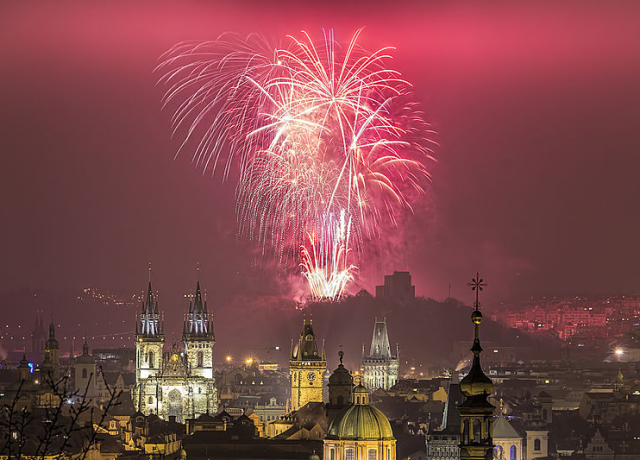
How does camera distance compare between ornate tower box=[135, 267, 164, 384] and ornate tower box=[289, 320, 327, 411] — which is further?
ornate tower box=[135, 267, 164, 384]

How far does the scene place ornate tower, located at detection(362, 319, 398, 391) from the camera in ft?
605

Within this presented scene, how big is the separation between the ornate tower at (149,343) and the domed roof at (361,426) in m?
59.5

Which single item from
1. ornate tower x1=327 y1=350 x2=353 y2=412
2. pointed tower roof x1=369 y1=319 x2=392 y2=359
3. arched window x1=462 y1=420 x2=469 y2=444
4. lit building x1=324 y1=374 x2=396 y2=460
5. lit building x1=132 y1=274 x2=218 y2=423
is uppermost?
pointed tower roof x1=369 y1=319 x2=392 y2=359

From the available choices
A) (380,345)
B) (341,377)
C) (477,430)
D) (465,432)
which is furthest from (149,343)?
(465,432)

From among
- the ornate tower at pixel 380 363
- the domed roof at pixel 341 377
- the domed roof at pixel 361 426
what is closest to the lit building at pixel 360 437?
the domed roof at pixel 361 426

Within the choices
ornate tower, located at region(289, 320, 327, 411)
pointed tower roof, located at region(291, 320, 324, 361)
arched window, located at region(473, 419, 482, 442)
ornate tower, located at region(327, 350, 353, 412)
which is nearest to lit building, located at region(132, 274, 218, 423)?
pointed tower roof, located at region(291, 320, 324, 361)

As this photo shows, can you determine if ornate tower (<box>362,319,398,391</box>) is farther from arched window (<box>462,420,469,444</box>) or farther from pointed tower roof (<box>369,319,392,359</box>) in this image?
arched window (<box>462,420,469,444</box>)

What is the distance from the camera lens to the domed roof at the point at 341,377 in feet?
368

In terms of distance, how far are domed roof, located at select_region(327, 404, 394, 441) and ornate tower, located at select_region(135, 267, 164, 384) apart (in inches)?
2341

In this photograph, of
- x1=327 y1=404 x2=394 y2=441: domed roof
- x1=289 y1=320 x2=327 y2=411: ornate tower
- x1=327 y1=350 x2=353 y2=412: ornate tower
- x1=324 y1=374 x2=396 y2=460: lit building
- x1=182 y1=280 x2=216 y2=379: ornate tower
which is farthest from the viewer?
x1=182 y1=280 x2=216 y2=379: ornate tower

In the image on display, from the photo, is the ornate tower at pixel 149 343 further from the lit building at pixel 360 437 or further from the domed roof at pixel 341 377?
the lit building at pixel 360 437

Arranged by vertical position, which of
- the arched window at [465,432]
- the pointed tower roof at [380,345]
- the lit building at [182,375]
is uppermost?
the pointed tower roof at [380,345]

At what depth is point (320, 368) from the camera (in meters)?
129

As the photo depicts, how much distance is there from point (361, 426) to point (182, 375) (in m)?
57.1
